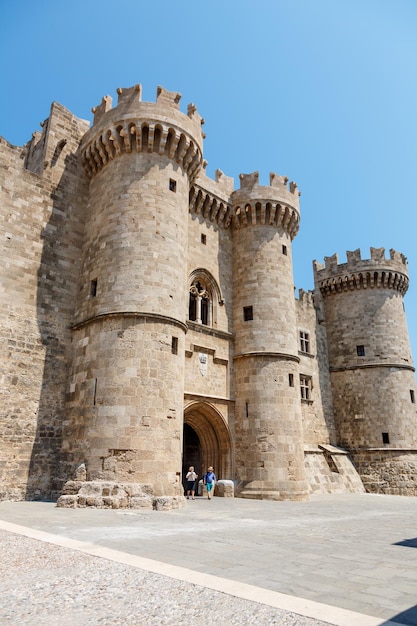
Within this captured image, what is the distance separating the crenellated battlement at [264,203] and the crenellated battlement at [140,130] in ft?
14.6

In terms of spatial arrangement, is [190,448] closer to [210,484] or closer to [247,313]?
[210,484]

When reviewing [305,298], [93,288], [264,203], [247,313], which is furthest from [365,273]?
[93,288]

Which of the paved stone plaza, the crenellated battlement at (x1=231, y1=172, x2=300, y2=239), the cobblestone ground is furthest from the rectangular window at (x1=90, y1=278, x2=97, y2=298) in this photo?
the cobblestone ground

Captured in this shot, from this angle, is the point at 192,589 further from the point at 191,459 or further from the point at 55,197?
the point at 191,459

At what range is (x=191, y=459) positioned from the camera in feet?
65.5

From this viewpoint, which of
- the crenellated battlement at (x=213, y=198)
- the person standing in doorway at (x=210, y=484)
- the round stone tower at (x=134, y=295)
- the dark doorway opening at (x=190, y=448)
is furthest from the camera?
the dark doorway opening at (x=190, y=448)

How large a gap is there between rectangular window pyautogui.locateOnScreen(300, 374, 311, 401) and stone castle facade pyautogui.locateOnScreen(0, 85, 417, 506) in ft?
1.51

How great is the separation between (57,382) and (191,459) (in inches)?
325

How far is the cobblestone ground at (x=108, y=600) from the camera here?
11.6ft

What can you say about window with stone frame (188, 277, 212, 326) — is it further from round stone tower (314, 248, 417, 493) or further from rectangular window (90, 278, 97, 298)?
round stone tower (314, 248, 417, 493)

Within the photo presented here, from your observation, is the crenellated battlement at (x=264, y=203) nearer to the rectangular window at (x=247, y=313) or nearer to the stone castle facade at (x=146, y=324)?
the stone castle facade at (x=146, y=324)

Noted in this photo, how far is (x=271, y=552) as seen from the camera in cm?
607

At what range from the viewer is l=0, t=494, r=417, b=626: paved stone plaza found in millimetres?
4012

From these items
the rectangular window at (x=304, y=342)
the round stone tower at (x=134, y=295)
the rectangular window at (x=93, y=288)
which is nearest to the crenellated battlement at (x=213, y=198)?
the round stone tower at (x=134, y=295)
